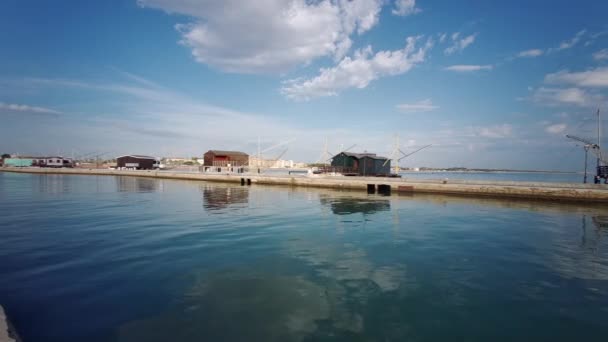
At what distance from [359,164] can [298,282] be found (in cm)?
6013

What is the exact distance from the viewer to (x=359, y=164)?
67.6m

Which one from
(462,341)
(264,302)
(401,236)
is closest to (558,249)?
(401,236)

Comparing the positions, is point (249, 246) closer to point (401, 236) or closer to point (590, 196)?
point (401, 236)

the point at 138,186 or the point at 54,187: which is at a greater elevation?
the point at 54,187

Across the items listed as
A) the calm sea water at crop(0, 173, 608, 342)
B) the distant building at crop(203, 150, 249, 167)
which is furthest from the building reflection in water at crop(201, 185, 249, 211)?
the distant building at crop(203, 150, 249, 167)

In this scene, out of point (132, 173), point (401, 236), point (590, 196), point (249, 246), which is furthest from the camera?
point (132, 173)

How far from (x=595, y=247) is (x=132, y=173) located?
97.6 metres

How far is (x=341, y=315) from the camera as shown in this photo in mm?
7141

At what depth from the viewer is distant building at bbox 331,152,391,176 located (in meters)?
67.0

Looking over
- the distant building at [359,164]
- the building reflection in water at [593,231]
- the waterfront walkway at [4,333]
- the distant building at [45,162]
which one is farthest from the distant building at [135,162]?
the building reflection in water at [593,231]

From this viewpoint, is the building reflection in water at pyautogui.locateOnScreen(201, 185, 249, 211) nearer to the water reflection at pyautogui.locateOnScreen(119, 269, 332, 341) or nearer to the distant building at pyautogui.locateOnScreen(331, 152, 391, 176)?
the water reflection at pyautogui.locateOnScreen(119, 269, 332, 341)

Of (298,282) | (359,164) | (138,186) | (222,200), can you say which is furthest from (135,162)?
(298,282)

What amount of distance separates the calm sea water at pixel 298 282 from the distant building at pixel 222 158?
75720 millimetres

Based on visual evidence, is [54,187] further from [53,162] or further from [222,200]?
[53,162]
